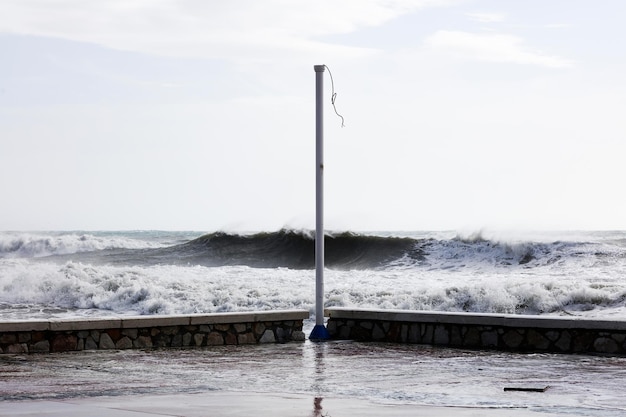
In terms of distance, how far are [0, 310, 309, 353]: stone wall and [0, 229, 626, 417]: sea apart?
0.41 metres

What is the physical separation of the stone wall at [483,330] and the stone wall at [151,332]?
81 centimetres

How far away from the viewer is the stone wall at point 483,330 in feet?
46.8

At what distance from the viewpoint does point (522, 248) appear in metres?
39.0

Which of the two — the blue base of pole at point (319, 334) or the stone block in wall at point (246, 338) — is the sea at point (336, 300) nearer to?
the blue base of pole at point (319, 334)

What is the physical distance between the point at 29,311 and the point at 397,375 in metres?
15.9

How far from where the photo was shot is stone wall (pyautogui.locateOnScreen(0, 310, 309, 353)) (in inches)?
559

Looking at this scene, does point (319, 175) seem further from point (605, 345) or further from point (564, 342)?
point (605, 345)

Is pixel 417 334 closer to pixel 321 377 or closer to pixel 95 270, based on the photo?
pixel 321 377

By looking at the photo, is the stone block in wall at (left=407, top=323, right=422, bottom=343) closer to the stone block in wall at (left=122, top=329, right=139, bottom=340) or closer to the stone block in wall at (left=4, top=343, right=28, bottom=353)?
the stone block in wall at (left=122, top=329, right=139, bottom=340)

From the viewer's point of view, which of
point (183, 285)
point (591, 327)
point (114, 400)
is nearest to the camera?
point (114, 400)

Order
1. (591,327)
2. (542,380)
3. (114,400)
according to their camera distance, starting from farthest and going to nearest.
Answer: (591,327) → (542,380) → (114,400)

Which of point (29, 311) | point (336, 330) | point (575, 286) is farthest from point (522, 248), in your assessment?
point (336, 330)

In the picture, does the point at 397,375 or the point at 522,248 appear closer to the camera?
the point at 397,375

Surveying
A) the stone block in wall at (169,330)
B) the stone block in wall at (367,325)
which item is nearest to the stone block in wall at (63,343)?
the stone block in wall at (169,330)
